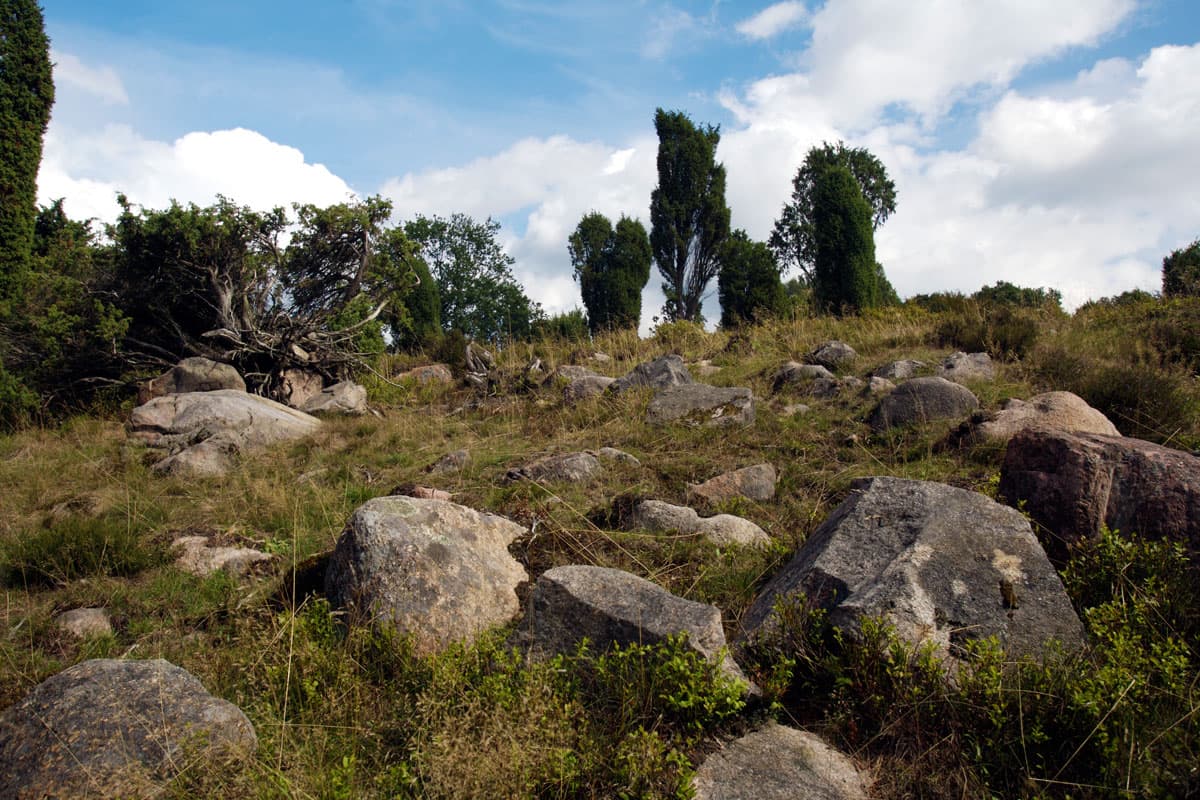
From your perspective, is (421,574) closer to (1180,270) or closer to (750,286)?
(750,286)

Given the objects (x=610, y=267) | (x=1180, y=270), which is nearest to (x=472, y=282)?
(x=610, y=267)

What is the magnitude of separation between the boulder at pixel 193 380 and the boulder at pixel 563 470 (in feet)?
20.2

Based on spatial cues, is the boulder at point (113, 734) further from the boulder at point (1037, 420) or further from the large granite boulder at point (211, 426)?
the boulder at point (1037, 420)

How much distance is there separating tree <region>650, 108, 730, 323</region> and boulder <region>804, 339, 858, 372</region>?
15.9 metres

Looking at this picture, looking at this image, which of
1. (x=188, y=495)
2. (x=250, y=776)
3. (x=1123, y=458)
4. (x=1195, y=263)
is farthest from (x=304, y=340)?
(x=1195, y=263)

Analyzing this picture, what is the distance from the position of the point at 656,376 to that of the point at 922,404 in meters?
3.45

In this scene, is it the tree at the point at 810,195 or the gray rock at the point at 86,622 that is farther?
the tree at the point at 810,195

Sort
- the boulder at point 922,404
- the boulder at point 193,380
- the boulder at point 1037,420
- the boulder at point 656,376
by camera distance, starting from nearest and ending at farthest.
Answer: the boulder at point 1037,420
the boulder at point 922,404
the boulder at point 656,376
the boulder at point 193,380

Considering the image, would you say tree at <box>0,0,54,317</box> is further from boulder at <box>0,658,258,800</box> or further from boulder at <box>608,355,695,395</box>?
boulder at <box>0,658,258,800</box>

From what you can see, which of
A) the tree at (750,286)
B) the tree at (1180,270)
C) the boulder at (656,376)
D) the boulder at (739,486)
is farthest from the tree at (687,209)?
the boulder at (739,486)

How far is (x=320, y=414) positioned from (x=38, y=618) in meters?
6.51

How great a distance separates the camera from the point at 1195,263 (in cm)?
1936

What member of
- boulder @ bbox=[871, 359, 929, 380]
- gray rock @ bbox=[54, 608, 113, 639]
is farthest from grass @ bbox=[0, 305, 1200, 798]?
boulder @ bbox=[871, 359, 929, 380]

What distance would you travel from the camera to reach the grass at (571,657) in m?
2.61
